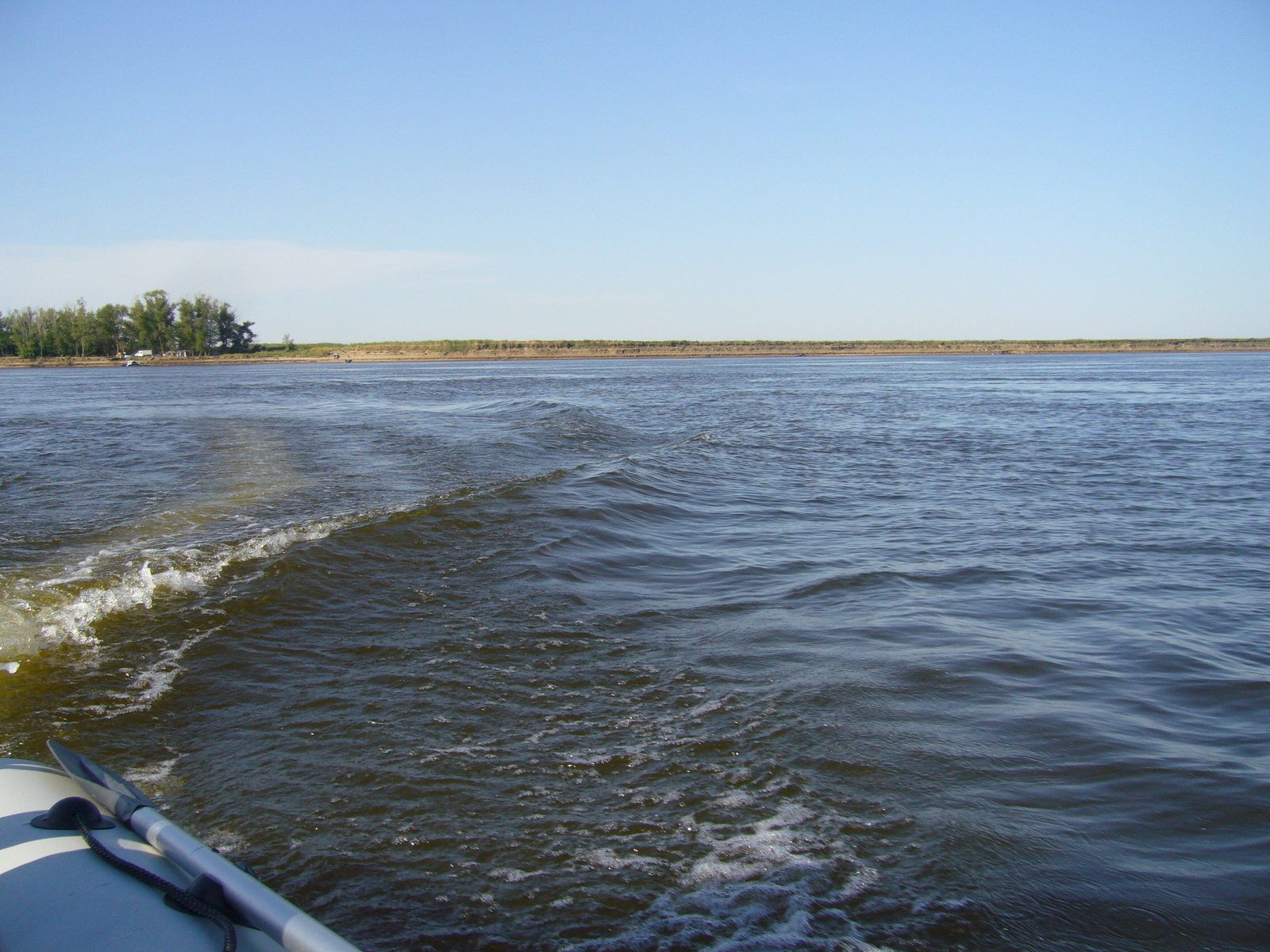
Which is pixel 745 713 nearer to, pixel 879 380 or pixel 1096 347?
pixel 879 380

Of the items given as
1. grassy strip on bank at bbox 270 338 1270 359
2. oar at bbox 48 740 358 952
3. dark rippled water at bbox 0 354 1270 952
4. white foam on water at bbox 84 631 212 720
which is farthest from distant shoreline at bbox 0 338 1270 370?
oar at bbox 48 740 358 952

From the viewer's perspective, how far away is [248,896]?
2.12 meters

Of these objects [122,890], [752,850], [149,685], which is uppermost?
[122,890]

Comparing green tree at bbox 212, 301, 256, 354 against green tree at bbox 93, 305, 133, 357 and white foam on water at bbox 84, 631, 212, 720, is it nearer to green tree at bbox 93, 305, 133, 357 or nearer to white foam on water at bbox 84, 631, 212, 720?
green tree at bbox 93, 305, 133, 357

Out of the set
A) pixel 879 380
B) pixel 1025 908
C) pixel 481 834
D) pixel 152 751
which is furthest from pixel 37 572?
pixel 879 380

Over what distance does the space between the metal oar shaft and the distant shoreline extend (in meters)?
98.0

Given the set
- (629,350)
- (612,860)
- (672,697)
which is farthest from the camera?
(629,350)

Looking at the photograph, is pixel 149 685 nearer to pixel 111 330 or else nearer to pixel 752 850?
pixel 752 850

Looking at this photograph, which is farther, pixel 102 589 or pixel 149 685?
pixel 102 589

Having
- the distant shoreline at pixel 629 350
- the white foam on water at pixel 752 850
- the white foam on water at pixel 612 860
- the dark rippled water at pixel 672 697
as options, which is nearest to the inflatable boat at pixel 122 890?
the dark rippled water at pixel 672 697

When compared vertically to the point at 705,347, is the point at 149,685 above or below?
below

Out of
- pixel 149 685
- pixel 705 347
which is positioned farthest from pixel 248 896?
pixel 705 347

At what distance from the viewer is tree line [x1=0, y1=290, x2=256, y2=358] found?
9638cm

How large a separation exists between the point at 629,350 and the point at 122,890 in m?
114
